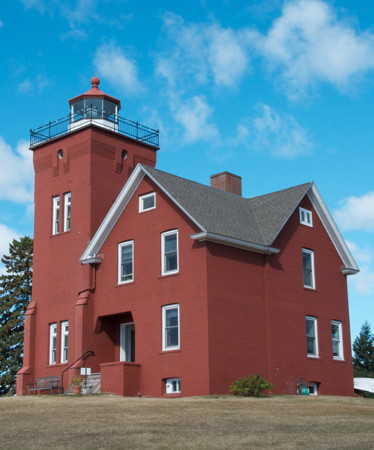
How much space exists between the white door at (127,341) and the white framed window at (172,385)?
397cm

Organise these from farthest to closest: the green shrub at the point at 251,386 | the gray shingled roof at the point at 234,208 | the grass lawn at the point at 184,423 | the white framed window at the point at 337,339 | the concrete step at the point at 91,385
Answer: the white framed window at the point at 337,339, the concrete step at the point at 91,385, the gray shingled roof at the point at 234,208, the green shrub at the point at 251,386, the grass lawn at the point at 184,423

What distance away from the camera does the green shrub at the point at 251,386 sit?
25.6m

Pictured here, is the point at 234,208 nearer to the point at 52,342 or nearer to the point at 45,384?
the point at 52,342

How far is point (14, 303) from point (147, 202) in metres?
22.2

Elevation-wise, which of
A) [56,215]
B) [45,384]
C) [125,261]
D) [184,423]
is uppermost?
A: [56,215]

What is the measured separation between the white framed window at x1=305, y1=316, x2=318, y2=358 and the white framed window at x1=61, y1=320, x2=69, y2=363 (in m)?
10.2

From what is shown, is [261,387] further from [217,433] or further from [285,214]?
[217,433]

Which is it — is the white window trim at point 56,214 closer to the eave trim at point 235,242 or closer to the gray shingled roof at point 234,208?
the gray shingled roof at point 234,208

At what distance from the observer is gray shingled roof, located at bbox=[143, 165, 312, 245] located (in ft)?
92.4

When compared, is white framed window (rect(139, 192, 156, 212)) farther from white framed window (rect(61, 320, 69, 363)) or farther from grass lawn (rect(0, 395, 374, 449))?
grass lawn (rect(0, 395, 374, 449))

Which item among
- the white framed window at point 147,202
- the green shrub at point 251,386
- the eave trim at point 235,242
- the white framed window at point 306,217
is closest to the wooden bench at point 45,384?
the white framed window at point 147,202

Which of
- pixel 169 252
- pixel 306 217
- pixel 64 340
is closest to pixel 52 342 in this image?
pixel 64 340

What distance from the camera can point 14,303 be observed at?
161 ft

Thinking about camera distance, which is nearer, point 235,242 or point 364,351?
point 235,242
